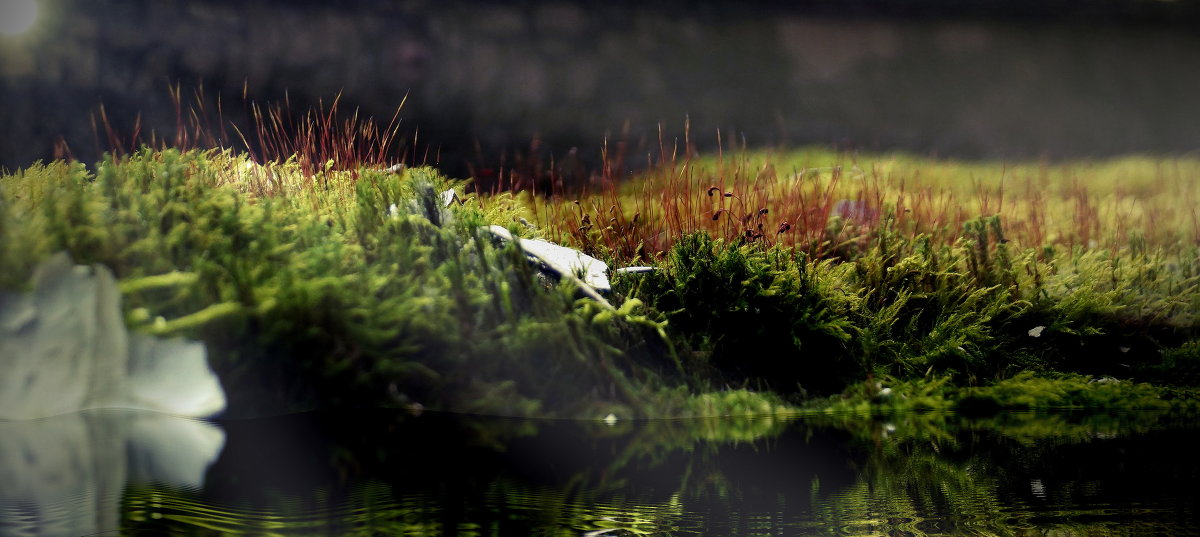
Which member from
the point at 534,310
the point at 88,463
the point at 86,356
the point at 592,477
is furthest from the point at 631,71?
the point at 88,463

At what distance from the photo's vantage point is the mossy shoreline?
3160 millimetres

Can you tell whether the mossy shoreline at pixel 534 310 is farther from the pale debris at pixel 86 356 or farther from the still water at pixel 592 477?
the still water at pixel 592 477

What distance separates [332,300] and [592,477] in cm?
140

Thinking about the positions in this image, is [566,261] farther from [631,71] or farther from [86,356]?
[631,71]

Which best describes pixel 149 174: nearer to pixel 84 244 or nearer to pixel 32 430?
pixel 84 244

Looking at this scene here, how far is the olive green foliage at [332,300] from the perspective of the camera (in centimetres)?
313

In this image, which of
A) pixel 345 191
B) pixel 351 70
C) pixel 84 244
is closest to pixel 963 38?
pixel 351 70

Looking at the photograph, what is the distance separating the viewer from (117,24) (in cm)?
439

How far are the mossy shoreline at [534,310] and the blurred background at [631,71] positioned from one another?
757mm

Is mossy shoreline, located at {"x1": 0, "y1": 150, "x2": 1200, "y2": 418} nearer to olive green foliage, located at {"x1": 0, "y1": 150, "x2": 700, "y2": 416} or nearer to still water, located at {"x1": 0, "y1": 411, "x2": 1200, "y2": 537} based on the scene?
olive green foliage, located at {"x1": 0, "y1": 150, "x2": 700, "y2": 416}

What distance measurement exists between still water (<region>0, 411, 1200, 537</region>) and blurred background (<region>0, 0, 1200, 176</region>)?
70.1 inches

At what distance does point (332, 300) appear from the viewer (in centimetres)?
320

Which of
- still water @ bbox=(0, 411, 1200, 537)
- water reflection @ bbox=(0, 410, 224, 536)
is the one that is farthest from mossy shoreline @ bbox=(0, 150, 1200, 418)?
water reflection @ bbox=(0, 410, 224, 536)

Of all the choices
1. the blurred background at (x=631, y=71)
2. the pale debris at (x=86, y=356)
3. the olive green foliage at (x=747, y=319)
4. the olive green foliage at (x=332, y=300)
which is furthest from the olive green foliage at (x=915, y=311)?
the pale debris at (x=86, y=356)
